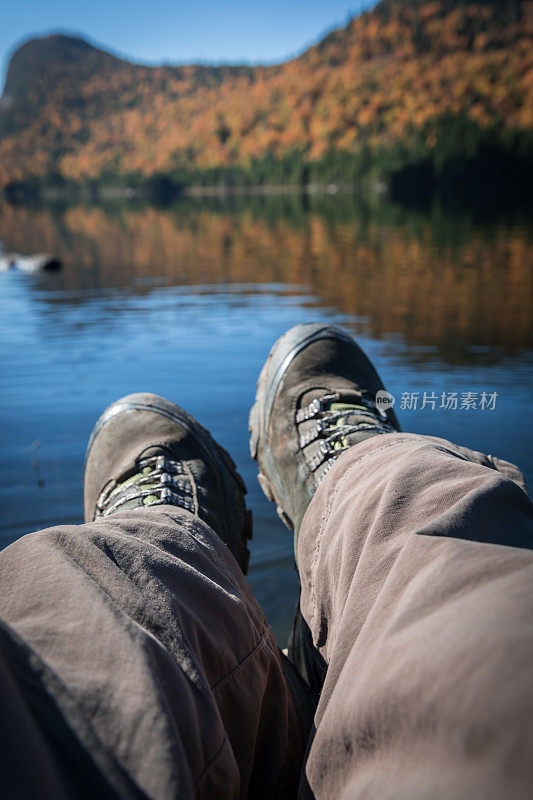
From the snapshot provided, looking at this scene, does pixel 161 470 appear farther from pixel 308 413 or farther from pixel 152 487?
pixel 308 413

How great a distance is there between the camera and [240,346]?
14.9 ft

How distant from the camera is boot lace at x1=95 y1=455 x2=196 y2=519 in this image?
5.24 ft

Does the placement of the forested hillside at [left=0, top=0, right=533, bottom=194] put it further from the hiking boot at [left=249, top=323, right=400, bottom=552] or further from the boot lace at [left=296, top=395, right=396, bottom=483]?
the boot lace at [left=296, top=395, right=396, bottom=483]

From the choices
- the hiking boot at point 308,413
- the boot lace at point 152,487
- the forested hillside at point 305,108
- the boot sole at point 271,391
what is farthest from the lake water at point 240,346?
the forested hillside at point 305,108

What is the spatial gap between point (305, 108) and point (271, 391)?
293ft

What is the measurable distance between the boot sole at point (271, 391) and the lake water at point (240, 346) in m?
0.13

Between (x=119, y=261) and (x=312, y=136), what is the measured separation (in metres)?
70.4

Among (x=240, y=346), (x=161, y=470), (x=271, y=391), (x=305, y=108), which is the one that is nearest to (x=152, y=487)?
(x=161, y=470)

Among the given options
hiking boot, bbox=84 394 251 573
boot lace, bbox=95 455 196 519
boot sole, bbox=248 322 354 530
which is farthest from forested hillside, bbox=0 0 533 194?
boot lace, bbox=95 455 196 519

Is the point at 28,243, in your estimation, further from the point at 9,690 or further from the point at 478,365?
the point at 9,690

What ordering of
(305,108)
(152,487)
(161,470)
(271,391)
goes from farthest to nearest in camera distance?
(305,108) < (271,391) < (161,470) < (152,487)

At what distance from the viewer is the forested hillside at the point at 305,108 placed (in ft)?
178

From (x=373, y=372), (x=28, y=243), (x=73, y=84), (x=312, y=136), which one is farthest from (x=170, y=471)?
(x=73, y=84)

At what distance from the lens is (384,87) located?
77250 mm
